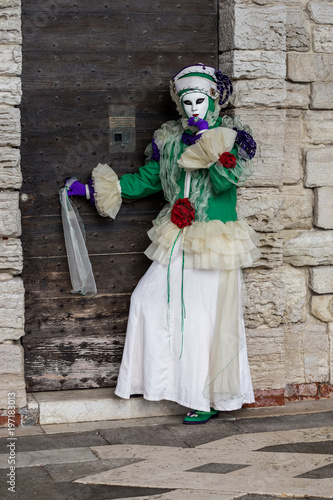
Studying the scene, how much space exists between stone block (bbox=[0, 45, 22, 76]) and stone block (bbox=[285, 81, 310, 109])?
1.64 meters

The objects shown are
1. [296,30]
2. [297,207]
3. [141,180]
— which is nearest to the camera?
[141,180]

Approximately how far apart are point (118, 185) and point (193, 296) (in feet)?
2.50

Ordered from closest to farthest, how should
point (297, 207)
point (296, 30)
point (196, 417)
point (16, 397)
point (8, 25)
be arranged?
point (8, 25), point (16, 397), point (196, 417), point (296, 30), point (297, 207)

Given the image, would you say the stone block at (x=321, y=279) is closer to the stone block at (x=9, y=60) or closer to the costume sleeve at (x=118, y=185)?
the costume sleeve at (x=118, y=185)

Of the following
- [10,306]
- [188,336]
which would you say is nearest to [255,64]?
[188,336]

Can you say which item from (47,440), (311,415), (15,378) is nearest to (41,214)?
(15,378)

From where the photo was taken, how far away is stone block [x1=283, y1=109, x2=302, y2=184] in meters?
4.73

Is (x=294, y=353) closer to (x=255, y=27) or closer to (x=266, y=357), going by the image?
(x=266, y=357)

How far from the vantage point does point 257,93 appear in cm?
454

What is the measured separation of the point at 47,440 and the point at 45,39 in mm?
2231

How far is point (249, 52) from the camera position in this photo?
14.8ft

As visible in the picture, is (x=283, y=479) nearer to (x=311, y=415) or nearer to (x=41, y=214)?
(x=311, y=415)

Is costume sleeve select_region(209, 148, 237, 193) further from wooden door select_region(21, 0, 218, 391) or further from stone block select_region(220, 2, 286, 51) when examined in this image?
stone block select_region(220, 2, 286, 51)

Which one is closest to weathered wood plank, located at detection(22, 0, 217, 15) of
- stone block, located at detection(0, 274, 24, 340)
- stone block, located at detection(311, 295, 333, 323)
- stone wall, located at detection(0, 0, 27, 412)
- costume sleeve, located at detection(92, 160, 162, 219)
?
stone wall, located at detection(0, 0, 27, 412)
